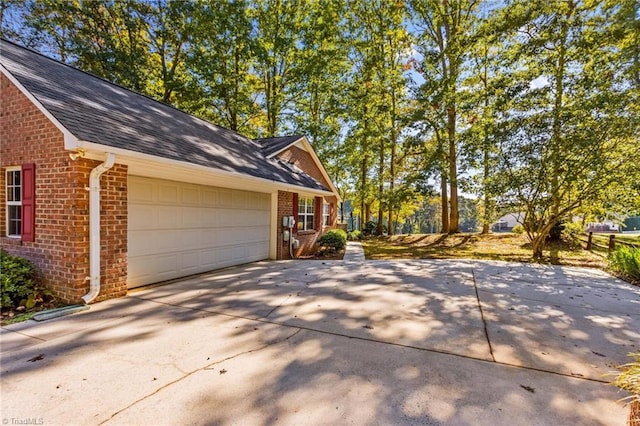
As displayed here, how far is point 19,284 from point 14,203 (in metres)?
1.69

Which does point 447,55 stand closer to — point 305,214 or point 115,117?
point 305,214

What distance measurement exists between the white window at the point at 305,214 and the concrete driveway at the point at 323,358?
21.3ft

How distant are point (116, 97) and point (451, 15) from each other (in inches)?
639

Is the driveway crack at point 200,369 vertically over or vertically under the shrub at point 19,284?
under

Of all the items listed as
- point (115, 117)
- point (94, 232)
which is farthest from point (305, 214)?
point (94, 232)

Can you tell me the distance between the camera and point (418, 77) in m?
16.3

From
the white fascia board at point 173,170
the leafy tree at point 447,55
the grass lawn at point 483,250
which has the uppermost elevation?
the leafy tree at point 447,55

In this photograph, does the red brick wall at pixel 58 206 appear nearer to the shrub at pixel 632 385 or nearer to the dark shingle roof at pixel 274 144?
the shrub at pixel 632 385

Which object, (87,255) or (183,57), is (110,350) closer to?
(87,255)

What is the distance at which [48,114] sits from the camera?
450 centimetres

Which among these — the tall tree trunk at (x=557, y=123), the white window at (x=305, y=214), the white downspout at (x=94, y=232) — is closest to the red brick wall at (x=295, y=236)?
the white window at (x=305, y=214)

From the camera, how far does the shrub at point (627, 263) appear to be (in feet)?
24.5

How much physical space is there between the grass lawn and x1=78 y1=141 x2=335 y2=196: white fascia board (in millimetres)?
5851

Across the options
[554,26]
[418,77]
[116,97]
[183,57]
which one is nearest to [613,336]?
[116,97]
